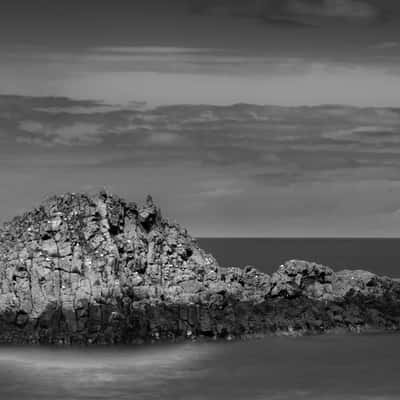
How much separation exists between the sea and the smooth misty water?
6cm

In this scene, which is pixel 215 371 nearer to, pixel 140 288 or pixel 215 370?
pixel 215 370

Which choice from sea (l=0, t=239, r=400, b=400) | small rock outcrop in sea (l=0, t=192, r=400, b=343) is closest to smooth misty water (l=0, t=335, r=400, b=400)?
sea (l=0, t=239, r=400, b=400)

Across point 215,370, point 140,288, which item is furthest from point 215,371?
point 140,288

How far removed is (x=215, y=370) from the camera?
67750 mm

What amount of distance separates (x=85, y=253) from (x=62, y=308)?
5.11 meters

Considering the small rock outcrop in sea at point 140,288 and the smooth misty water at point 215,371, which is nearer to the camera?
the smooth misty water at point 215,371

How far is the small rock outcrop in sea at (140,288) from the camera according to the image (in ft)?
247

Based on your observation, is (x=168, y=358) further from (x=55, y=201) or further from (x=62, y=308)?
(x=55, y=201)

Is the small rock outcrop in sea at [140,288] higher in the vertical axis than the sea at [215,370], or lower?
higher

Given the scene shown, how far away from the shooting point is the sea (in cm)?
6222

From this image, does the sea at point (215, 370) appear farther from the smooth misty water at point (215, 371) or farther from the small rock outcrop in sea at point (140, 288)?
the small rock outcrop in sea at point (140, 288)

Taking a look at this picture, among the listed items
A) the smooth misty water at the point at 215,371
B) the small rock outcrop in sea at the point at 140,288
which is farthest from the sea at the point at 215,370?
the small rock outcrop in sea at the point at 140,288

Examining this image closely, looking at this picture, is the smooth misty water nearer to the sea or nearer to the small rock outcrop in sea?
the sea

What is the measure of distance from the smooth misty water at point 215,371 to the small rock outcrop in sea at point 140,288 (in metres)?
2.12
